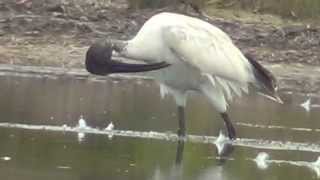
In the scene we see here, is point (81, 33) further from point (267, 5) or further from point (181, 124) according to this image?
point (181, 124)

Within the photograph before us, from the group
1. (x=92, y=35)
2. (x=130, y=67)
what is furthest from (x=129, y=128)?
(x=92, y=35)

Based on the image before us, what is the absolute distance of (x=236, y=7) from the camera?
26.1 meters

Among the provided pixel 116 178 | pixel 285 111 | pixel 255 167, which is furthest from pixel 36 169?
pixel 285 111

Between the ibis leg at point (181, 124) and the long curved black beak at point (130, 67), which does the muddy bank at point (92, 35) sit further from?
the long curved black beak at point (130, 67)

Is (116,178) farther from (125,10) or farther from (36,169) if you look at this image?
(125,10)

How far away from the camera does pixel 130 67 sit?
12102mm

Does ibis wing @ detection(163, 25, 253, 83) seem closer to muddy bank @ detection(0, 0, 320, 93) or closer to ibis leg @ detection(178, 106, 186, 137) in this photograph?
ibis leg @ detection(178, 106, 186, 137)

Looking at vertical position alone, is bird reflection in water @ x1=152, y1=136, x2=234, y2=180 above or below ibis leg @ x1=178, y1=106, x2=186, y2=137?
above

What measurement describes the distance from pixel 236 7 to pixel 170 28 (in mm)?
13854

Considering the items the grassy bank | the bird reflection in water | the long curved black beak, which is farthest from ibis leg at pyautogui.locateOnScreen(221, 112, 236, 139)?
the grassy bank

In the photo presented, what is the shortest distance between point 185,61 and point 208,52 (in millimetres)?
287

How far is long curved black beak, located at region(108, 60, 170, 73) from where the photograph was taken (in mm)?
12031

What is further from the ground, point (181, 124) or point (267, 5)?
point (181, 124)

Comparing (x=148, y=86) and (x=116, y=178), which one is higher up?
(x=116, y=178)
